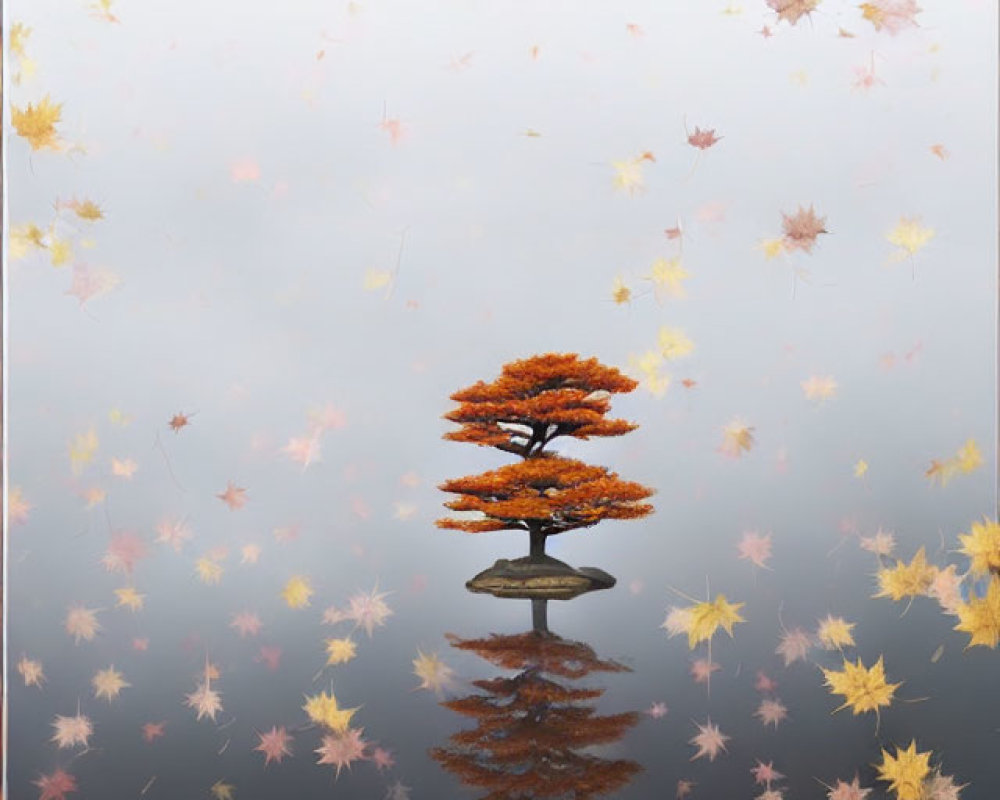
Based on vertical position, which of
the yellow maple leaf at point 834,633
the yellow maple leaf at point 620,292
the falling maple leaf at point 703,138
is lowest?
the yellow maple leaf at point 834,633

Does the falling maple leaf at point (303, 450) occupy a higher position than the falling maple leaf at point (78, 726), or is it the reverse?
the falling maple leaf at point (303, 450)

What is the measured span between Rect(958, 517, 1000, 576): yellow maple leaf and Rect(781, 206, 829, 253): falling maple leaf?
2.65 ft

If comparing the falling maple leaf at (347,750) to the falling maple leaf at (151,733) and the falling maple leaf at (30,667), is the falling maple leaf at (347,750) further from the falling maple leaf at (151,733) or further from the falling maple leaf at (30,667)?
the falling maple leaf at (30,667)

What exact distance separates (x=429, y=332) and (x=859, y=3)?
1.37 meters

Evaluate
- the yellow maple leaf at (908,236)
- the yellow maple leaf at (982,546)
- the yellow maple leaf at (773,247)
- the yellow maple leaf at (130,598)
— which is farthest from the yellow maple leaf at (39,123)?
the yellow maple leaf at (982,546)

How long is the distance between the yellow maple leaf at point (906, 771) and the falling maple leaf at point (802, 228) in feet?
4.15

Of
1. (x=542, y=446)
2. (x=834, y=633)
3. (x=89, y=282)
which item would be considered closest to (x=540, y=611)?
(x=542, y=446)

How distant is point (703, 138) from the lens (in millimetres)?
2939

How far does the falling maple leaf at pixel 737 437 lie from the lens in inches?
115

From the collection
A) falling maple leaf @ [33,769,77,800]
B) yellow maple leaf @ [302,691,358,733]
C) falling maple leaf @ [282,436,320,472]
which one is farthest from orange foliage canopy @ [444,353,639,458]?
falling maple leaf @ [33,769,77,800]

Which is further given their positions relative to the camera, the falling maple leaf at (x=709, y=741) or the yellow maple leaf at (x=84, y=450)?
the yellow maple leaf at (x=84, y=450)

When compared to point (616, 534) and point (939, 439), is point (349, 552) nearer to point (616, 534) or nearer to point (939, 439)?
point (616, 534)

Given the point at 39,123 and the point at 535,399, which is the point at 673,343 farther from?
the point at 39,123

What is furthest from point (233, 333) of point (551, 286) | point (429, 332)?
point (551, 286)
